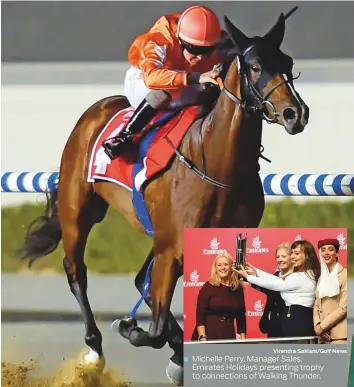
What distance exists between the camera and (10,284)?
3.49 metres

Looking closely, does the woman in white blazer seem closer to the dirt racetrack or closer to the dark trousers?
the dark trousers

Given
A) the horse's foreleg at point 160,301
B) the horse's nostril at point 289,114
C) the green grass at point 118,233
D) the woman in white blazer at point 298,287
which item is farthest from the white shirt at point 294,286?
the horse's nostril at point 289,114

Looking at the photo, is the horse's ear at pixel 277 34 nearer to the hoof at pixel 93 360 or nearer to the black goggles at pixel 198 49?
the black goggles at pixel 198 49

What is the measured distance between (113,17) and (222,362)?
1.25 meters

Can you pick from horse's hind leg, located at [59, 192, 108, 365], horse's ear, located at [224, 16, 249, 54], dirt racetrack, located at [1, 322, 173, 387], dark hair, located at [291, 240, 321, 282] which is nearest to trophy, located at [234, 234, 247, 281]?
dark hair, located at [291, 240, 321, 282]

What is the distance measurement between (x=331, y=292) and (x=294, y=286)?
13 cm

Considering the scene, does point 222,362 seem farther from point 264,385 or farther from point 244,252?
point 244,252

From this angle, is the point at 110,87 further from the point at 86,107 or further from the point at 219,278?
the point at 219,278

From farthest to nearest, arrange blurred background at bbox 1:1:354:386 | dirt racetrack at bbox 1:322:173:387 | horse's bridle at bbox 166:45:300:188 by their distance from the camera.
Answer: dirt racetrack at bbox 1:322:173:387, blurred background at bbox 1:1:354:386, horse's bridle at bbox 166:45:300:188

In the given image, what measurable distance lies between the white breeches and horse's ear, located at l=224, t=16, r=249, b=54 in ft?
1.10

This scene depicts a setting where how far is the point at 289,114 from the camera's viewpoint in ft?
10.8

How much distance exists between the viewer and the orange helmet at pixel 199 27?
3.35m

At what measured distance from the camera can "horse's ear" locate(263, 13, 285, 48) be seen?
3336 mm

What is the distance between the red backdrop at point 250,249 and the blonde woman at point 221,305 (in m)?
0.02
